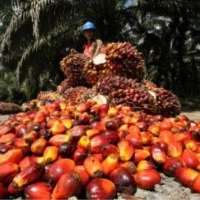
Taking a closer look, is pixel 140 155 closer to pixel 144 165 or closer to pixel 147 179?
pixel 144 165

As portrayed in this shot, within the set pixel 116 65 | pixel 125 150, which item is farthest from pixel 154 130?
pixel 116 65

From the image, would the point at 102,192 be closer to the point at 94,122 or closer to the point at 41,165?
the point at 41,165

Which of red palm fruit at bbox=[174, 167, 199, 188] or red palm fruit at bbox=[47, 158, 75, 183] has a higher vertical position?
red palm fruit at bbox=[47, 158, 75, 183]

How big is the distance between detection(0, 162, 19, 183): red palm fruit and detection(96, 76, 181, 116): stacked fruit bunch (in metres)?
2.29

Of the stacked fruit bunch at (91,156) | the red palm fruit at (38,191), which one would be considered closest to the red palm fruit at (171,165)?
the stacked fruit bunch at (91,156)

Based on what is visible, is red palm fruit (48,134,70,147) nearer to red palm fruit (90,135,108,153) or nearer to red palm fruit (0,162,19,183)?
red palm fruit (90,135,108,153)

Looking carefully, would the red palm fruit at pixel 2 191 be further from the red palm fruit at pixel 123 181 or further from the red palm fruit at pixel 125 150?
the red palm fruit at pixel 125 150

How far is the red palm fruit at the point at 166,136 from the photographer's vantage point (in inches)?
126

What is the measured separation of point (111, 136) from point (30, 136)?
51 cm

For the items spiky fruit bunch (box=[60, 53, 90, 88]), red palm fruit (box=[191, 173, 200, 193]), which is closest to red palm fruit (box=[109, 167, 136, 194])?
red palm fruit (box=[191, 173, 200, 193])

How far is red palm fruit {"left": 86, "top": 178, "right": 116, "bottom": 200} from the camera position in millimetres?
2340

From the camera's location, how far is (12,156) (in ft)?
8.86

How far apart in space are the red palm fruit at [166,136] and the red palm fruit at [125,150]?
37 centimetres

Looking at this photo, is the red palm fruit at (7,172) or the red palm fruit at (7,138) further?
the red palm fruit at (7,138)
